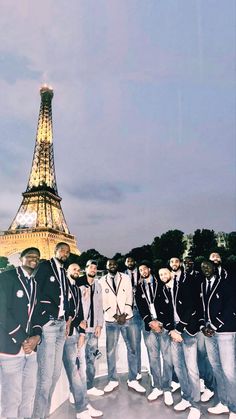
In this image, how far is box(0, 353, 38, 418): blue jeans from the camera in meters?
3.62

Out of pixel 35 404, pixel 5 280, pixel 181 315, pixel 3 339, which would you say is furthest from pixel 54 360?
pixel 181 315

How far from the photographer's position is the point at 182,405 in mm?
4773

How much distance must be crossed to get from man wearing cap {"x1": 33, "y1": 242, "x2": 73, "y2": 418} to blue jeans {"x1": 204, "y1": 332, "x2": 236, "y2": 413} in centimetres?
202

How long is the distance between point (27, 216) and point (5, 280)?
55.2m

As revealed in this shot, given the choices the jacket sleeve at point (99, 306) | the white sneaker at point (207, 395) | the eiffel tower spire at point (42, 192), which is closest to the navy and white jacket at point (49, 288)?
the jacket sleeve at point (99, 306)

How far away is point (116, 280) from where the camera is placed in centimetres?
621

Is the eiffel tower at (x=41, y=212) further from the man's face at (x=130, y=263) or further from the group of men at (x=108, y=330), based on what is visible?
the group of men at (x=108, y=330)

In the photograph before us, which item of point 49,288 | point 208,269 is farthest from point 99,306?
point 208,269

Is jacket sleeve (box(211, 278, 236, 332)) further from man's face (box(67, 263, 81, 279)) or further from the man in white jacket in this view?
man's face (box(67, 263, 81, 279))

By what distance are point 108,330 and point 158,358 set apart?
93cm

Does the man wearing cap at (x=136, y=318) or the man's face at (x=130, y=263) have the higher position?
the man's face at (x=130, y=263)

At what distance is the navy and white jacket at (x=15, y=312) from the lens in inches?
146

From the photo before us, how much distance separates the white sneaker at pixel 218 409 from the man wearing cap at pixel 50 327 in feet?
6.73

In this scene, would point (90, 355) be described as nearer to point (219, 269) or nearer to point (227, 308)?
point (227, 308)
